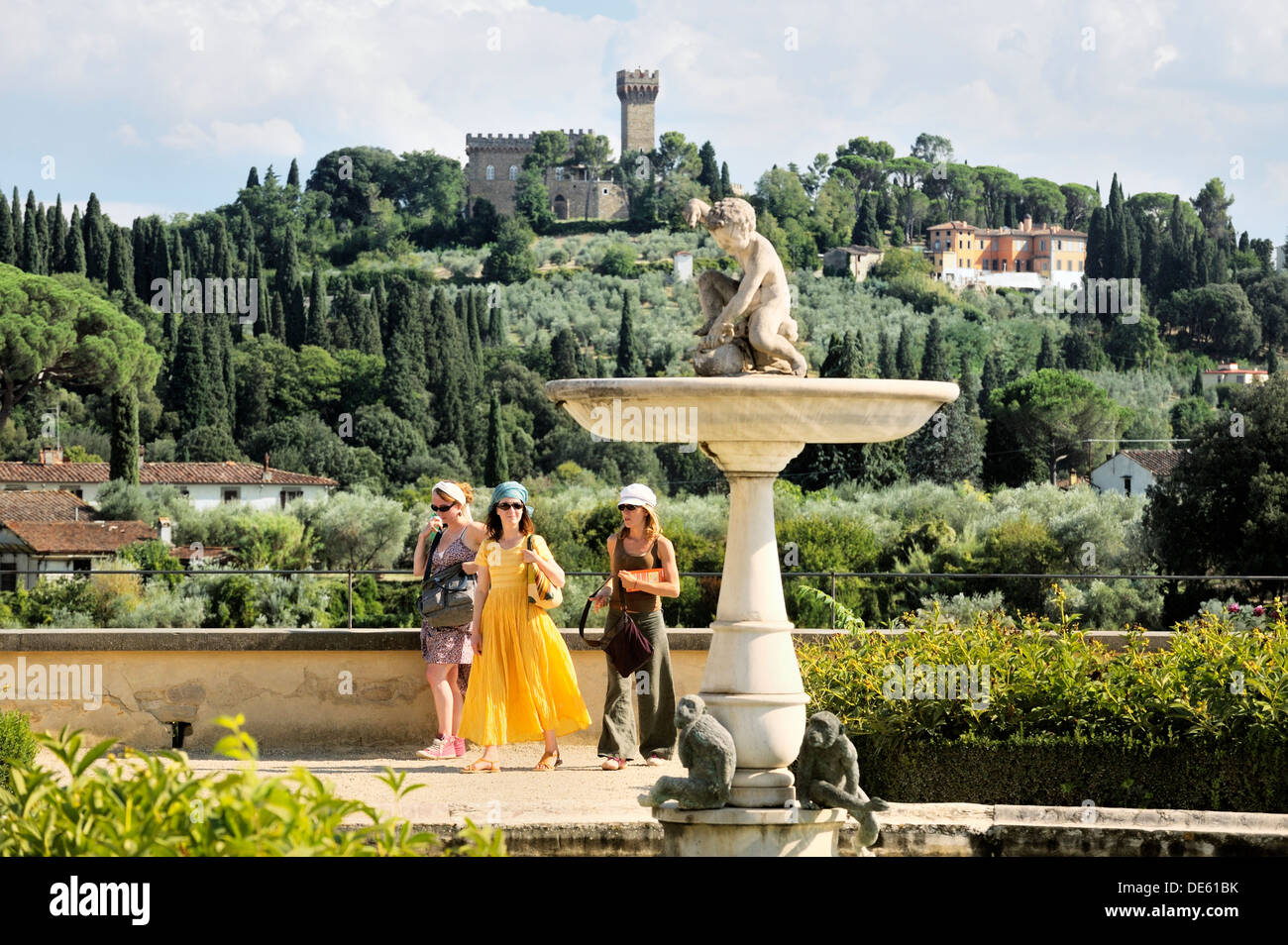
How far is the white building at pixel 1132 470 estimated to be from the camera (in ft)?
216

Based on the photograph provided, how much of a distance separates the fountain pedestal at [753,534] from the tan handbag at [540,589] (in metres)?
1.55

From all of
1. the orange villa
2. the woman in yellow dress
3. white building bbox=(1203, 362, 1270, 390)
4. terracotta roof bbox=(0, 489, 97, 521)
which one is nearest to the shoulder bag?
the woman in yellow dress

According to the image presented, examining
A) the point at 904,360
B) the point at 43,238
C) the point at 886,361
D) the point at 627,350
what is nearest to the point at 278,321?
the point at 43,238

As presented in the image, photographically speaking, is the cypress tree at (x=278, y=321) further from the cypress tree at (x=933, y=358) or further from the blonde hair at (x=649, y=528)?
the blonde hair at (x=649, y=528)

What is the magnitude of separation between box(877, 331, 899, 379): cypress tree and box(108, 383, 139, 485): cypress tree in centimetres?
4251

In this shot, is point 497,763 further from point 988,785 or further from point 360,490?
point 360,490

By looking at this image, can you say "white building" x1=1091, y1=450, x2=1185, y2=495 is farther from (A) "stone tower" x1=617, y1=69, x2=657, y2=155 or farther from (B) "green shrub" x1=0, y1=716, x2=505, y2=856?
(A) "stone tower" x1=617, y1=69, x2=657, y2=155

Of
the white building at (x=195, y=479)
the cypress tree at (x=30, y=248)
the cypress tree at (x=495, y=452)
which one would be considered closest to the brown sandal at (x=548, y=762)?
the white building at (x=195, y=479)

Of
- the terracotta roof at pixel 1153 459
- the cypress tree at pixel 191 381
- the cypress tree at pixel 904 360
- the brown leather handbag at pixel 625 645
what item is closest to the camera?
the brown leather handbag at pixel 625 645

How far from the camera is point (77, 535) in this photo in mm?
51312

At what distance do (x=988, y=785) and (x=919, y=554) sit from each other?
121ft

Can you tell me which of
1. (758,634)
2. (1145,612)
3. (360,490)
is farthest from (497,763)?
(360,490)

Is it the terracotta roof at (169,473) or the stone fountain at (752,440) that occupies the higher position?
the terracotta roof at (169,473)

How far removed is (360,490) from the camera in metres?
63.3
